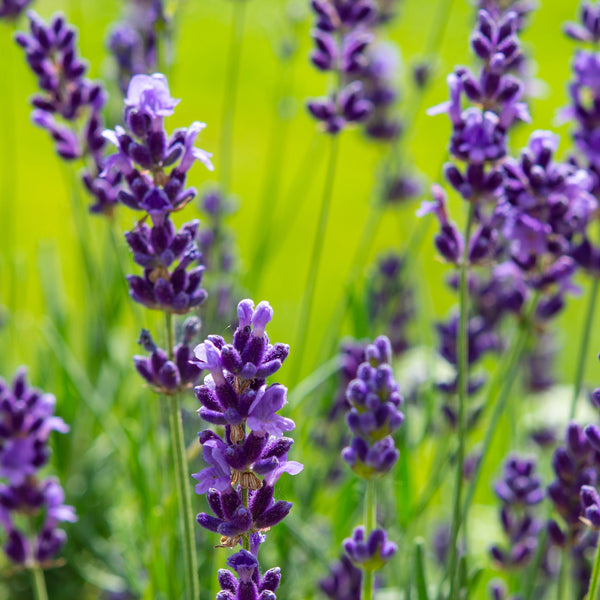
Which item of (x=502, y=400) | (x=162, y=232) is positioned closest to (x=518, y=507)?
(x=502, y=400)

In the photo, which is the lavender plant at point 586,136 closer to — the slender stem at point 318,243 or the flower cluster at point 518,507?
the flower cluster at point 518,507

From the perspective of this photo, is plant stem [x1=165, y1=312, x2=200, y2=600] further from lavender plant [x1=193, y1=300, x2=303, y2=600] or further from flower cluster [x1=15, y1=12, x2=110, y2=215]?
flower cluster [x1=15, y1=12, x2=110, y2=215]

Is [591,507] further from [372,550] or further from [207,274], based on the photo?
[207,274]

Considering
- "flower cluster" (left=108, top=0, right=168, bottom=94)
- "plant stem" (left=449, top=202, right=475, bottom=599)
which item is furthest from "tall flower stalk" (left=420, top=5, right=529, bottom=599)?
"flower cluster" (left=108, top=0, right=168, bottom=94)

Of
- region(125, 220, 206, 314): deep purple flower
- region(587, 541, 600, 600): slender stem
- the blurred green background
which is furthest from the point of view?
the blurred green background

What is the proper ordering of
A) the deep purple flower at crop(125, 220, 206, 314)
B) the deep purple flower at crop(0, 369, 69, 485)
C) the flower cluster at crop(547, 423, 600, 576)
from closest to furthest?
the deep purple flower at crop(125, 220, 206, 314), the flower cluster at crop(547, 423, 600, 576), the deep purple flower at crop(0, 369, 69, 485)

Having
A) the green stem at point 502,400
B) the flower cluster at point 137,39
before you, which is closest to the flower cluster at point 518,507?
the green stem at point 502,400

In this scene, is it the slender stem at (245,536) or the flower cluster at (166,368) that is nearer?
the slender stem at (245,536)
